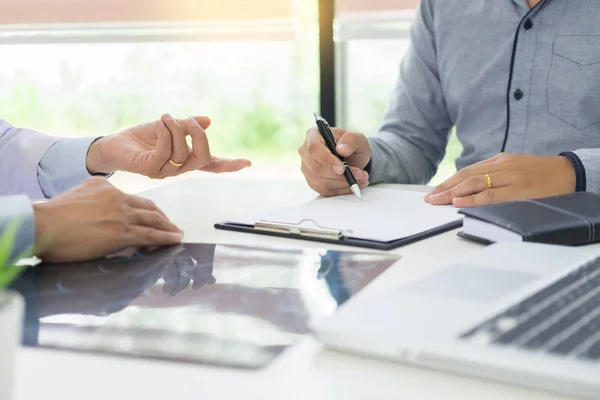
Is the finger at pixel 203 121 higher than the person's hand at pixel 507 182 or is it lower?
higher

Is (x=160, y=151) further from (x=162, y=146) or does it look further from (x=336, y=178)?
(x=336, y=178)

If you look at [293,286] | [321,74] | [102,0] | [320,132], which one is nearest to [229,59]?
[102,0]

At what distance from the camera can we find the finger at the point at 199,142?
4.18 feet

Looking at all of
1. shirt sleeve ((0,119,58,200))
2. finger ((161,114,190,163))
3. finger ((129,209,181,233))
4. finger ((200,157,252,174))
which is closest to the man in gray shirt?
finger ((200,157,252,174))

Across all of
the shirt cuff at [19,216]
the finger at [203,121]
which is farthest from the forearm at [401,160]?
the shirt cuff at [19,216]

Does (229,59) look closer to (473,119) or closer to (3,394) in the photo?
(473,119)

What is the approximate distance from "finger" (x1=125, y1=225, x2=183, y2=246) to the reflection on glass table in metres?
0.01

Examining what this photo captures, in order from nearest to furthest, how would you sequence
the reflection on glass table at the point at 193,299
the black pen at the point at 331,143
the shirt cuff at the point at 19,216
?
the reflection on glass table at the point at 193,299, the shirt cuff at the point at 19,216, the black pen at the point at 331,143

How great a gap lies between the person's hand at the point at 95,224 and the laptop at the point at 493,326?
1.34 feet

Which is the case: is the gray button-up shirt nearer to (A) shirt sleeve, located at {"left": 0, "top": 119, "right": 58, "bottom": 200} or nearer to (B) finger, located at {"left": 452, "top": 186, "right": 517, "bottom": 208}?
(B) finger, located at {"left": 452, "top": 186, "right": 517, "bottom": 208}

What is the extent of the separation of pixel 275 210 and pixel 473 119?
0.76m

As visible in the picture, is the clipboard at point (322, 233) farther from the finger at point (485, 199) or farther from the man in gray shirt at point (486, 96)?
the man in gray shirt at point (486, 96)

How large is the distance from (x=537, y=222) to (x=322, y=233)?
28cm

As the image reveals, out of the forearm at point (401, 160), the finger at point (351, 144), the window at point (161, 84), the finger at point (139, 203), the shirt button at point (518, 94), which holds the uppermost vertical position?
the shirt button at point (518, 94)
